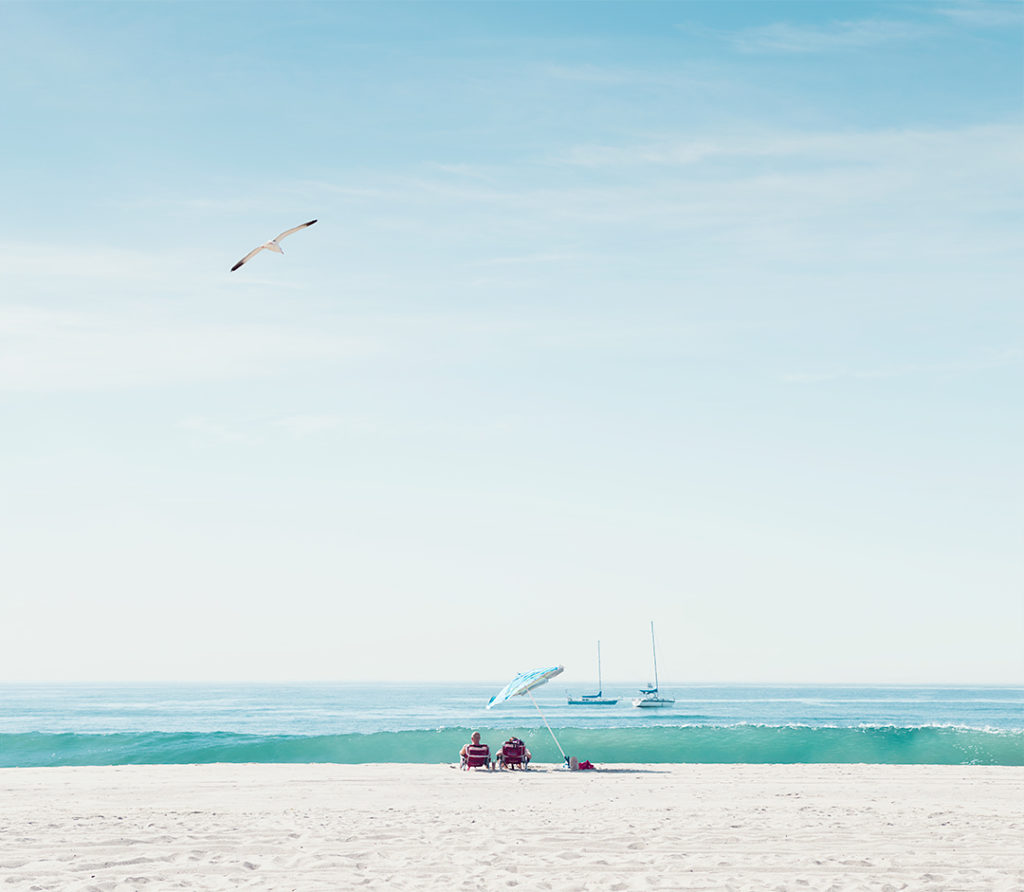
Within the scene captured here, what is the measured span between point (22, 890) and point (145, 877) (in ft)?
3.42

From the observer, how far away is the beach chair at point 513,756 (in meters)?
24.1

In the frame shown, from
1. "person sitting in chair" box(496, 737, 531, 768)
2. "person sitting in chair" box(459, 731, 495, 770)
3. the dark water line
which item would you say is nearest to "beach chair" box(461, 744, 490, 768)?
"person sitting in chair" box(459, 731, 495, 770)

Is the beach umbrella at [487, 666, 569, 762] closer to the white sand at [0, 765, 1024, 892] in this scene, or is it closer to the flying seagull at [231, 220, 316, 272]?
the white sand at [0, 765, 1024, 892]

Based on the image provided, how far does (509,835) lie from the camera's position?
1170 centimetres

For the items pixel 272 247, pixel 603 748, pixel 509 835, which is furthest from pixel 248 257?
pixel 603 748

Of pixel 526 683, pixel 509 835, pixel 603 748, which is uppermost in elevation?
pixel 526 683

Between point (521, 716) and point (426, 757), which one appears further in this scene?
point (521, 716)

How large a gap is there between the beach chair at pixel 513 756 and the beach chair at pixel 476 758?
1.22 ft

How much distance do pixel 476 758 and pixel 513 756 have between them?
93 cm

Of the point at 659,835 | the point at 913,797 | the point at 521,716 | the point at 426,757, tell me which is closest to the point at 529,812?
the point at 659,835

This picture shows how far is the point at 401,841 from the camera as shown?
11266 mm

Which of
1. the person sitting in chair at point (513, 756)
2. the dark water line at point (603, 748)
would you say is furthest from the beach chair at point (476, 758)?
the dark water line at point (603, 748)

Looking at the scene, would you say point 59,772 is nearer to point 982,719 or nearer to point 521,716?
point 521,716

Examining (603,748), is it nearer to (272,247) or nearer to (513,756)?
(513,756)
